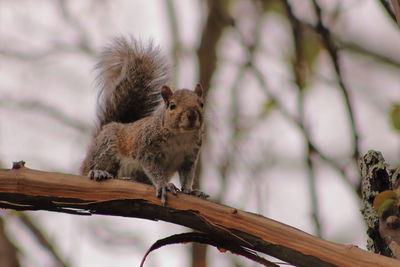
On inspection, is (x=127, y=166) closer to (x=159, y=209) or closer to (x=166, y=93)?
(x=166, y=93)

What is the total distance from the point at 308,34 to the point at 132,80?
130 centimetres

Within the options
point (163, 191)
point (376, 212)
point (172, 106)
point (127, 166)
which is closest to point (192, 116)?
point (172, 106)

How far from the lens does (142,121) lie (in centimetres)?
359

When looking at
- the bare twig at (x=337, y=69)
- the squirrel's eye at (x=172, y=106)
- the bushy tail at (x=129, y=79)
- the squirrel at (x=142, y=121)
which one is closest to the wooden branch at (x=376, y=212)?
the bare twig at (x=337, y=69)

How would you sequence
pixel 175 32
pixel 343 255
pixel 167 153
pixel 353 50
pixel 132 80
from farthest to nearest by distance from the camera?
pixel 175 32, pixel 353 50, pixel 132 80, pixel 167 153, pixel 343 255

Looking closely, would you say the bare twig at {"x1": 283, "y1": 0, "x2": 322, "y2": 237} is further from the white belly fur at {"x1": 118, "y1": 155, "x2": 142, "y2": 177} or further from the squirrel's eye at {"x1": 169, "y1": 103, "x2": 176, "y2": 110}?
the white belly fur at {"x1": 118, "y1": 155, "x2": 142, "y2": 177}

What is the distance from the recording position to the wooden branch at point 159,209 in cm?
190

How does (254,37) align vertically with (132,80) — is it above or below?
above

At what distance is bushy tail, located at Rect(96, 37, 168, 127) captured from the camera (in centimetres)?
385

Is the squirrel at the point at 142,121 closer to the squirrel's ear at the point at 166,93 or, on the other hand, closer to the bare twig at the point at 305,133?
the squirrel's ear at the point at 166,93

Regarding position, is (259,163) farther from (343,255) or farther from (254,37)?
(343,255)

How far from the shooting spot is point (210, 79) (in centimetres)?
473

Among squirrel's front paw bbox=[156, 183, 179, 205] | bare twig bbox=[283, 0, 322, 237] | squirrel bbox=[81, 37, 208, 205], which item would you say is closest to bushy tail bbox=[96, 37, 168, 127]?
squirrel bbox=[81, 37, 208, 205]

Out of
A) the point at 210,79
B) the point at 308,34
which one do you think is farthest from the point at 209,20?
the point at 308,34
